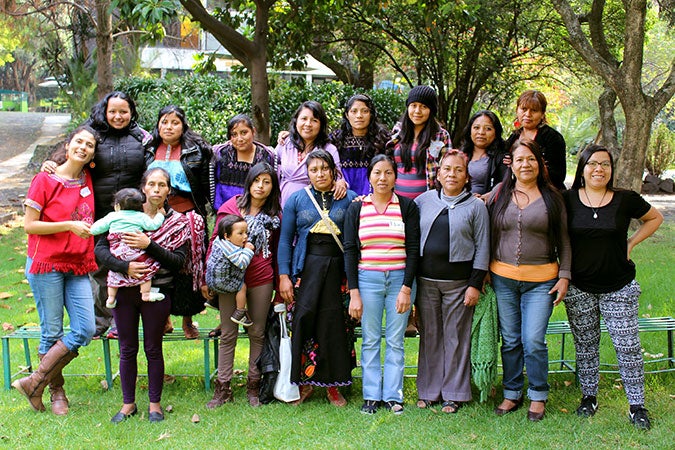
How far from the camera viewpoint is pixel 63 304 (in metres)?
4.81

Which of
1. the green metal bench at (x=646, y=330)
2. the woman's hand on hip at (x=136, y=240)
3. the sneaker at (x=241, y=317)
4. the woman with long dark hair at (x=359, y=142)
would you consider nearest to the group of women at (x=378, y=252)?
the woman's hand on hip at (x=136, y=240)

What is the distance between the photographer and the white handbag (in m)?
4.89

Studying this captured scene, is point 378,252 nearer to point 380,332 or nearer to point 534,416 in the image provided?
point 380,332

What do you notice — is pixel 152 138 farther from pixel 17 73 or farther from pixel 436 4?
pixel 17 73

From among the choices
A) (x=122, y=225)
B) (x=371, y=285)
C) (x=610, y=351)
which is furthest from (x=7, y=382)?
(x=610, y=351)

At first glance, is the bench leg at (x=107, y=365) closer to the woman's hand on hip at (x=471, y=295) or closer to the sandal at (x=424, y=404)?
the sandal at (x=424, y=404)

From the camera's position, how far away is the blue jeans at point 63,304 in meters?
4.67

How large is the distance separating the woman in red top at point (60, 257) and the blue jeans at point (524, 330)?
286cm

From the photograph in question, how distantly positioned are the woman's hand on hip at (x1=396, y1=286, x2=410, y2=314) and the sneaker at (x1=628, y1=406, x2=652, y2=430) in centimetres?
164

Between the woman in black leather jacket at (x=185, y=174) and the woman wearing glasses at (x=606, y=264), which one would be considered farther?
the woman in black leather jacket at (x=185, y=174)

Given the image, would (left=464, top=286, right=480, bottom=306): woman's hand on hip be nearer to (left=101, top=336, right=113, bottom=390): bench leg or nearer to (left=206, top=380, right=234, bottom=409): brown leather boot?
(left=206, top=380, right=234, bottom=409): brown leather boot

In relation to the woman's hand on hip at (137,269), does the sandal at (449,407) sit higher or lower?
lower

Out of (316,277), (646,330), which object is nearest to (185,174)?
(316,277)

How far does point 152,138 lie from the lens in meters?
5.22
